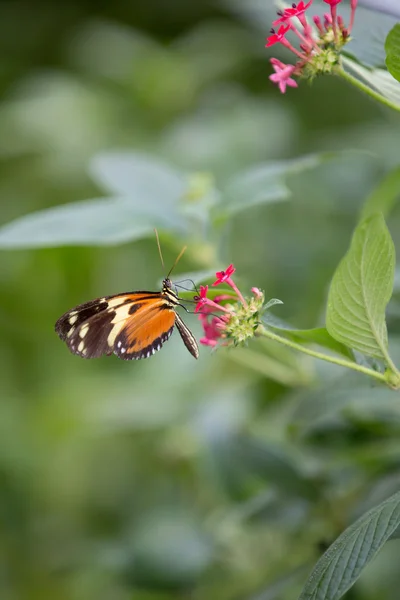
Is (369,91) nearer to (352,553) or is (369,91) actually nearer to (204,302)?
(204,302)

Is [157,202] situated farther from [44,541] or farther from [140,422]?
[44,541]

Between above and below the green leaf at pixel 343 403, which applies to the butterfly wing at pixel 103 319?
above

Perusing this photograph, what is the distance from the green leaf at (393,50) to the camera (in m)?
0.49

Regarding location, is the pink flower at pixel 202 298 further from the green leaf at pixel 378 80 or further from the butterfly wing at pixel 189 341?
the green leaf at pixel 378 80

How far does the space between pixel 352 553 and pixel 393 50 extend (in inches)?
13.6

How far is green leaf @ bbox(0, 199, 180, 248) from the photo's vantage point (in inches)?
30.3

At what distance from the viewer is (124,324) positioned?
76cm

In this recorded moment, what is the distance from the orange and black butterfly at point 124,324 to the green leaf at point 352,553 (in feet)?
0.93

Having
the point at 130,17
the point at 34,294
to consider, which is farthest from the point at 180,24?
the point at 34,294

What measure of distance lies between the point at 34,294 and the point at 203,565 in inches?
43.3

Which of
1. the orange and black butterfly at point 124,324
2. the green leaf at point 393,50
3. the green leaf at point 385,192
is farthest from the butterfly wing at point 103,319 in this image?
Result: the green leaf at point 393,50

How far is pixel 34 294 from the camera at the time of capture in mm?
2025

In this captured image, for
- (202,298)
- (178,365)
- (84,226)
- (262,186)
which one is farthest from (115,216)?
(178,365)

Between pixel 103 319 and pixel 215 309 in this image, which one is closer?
pixel 215 309
